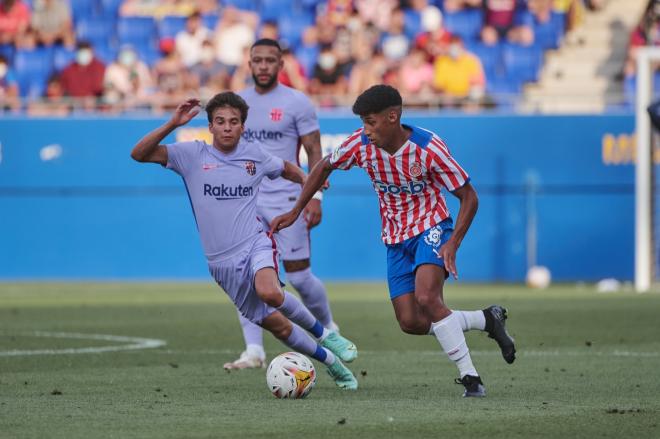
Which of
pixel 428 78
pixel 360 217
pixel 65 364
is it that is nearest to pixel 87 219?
pixel 360 217

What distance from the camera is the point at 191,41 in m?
23.2

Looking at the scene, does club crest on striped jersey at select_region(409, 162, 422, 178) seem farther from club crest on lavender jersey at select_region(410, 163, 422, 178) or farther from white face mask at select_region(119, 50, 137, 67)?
white face mask at select_region(119, 50, 137, 67)

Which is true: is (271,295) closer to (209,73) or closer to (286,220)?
(286,220)

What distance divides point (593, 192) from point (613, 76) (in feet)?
9.02

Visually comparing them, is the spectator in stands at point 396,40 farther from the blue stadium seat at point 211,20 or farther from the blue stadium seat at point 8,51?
the blue stadium seat at point 8,51

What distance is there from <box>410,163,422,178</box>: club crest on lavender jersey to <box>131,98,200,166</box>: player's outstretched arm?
4.73 ft

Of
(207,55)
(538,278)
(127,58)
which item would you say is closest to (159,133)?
(538,278)

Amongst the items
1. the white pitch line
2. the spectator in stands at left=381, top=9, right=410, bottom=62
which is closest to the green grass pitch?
the white pitch line

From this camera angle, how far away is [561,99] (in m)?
22.3

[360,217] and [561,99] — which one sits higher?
[561,99]

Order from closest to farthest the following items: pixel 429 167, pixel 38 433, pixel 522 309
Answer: pixel 38 433
pixel 429 167
pixel 522 309

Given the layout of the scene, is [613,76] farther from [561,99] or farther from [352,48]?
[352,48]

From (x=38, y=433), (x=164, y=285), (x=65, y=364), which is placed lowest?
(x=164, y=285)

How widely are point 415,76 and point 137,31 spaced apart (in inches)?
216
